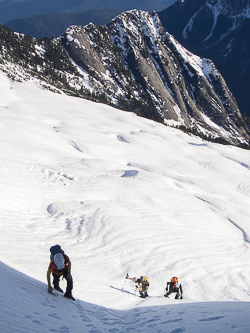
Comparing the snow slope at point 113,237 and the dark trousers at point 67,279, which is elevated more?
the dark trousers at point 67,279

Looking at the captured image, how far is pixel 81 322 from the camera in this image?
5.34 meters

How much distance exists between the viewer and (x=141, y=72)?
458 feet

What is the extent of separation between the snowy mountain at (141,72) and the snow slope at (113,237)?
8749 centimetres

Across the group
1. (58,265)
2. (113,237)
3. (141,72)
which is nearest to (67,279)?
(58,265)

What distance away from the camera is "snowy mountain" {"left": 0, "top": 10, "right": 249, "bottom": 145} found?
11012 cm

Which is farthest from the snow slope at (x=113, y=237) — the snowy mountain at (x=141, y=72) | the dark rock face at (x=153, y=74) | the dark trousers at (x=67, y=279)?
the dark rock face at (x=153, y=74)

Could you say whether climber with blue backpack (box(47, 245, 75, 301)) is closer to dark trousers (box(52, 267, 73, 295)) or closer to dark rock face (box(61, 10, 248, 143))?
dark trousers (box(52, 267, 73, 295))

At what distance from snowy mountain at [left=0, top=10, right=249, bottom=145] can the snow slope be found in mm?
87490

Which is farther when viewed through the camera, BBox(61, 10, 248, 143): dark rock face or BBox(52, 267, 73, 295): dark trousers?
BBox(61, 10, 248, 143): dark rock face

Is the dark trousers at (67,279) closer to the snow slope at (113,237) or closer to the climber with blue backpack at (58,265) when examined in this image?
the climber with blue backpack at (58,265)

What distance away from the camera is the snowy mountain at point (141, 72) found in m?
110

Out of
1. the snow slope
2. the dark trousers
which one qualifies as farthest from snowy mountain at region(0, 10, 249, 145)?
the dark trousers

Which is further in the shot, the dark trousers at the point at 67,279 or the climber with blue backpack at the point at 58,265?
the dark trousers at the point at 67,279

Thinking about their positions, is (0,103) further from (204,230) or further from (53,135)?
(204,230)
